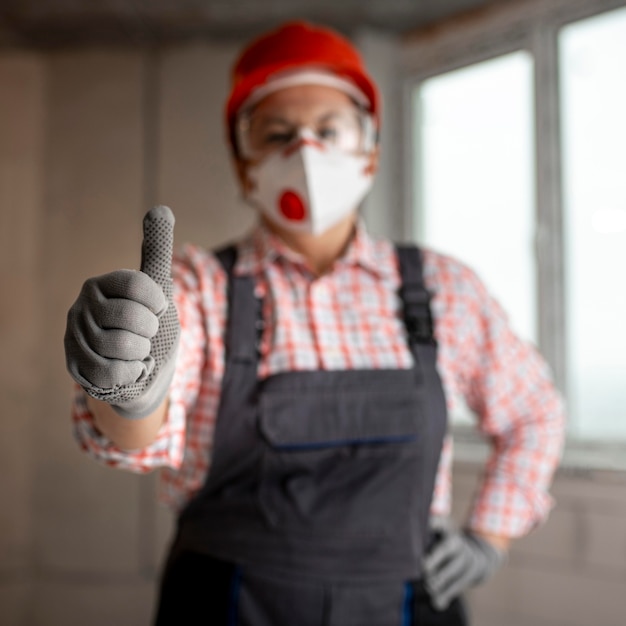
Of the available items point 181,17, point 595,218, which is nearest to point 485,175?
point 595,218

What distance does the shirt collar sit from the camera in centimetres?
85

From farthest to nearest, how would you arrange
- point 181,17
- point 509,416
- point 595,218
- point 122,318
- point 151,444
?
point 181,17, point 595,218, point 509,416, point 151,444, point 122,318

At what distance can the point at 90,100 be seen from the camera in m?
1.47

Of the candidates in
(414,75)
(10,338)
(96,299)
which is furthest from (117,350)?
(414,75)

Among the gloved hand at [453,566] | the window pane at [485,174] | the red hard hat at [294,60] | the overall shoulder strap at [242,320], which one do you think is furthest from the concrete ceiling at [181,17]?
the gloved hand at [453,566]

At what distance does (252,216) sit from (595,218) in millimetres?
765

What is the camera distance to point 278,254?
2.82 feet

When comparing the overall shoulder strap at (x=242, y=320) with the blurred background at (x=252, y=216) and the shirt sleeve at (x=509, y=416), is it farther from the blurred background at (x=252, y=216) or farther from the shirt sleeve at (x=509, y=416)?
the blurred background at (x=252, y=216)

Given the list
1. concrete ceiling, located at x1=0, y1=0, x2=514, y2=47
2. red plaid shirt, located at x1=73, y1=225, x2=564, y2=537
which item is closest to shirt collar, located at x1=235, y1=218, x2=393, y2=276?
red plaid shirt, located at x1=73, y1=225, x2=564, y2=537

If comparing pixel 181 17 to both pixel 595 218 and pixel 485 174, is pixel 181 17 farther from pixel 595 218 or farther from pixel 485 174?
pixel 595 218

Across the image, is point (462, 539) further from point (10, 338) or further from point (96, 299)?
point (10, 338)

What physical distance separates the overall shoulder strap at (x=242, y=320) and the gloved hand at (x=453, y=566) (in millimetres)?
334

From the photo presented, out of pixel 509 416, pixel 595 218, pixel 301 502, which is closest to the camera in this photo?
pixel 301 502

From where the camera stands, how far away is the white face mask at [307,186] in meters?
0.81
